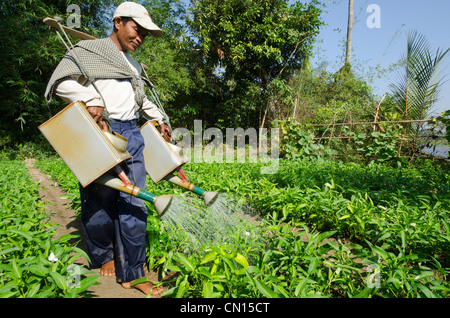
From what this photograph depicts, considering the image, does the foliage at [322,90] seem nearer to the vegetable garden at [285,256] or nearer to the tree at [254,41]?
the tree at [254,41]

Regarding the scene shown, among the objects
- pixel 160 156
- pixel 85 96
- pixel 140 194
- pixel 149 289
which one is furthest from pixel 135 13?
pixel 149 289

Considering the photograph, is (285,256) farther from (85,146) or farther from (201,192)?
(85,146)

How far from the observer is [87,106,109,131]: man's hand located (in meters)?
1.62

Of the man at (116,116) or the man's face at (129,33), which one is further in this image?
the man's face at (129,33)

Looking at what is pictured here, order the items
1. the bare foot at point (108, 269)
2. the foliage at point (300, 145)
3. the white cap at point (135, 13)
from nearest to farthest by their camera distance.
Answer: the white cap at point (135, 13) < the bare foot at point (108, 269) < the foliage at point (300, 145)

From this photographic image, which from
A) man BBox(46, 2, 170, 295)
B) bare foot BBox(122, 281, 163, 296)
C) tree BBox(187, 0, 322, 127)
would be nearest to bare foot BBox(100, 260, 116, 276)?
man BBox(46, 2, 170, 295)

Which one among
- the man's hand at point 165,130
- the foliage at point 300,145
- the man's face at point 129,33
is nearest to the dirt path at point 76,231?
the man's hand at point 165,130

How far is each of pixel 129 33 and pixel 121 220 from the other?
121 cm

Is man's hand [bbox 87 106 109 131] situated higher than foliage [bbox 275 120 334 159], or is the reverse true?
man's hand [bbox 87 106 109 131]

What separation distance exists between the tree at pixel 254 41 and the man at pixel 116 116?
9.13 m

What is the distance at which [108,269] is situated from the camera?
198cm

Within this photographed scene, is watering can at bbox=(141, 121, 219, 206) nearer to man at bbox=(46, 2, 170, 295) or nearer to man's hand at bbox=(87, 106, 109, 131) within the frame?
man at bbox=(46, 2, 170, 295)

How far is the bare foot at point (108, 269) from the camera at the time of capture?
1.98 metres
